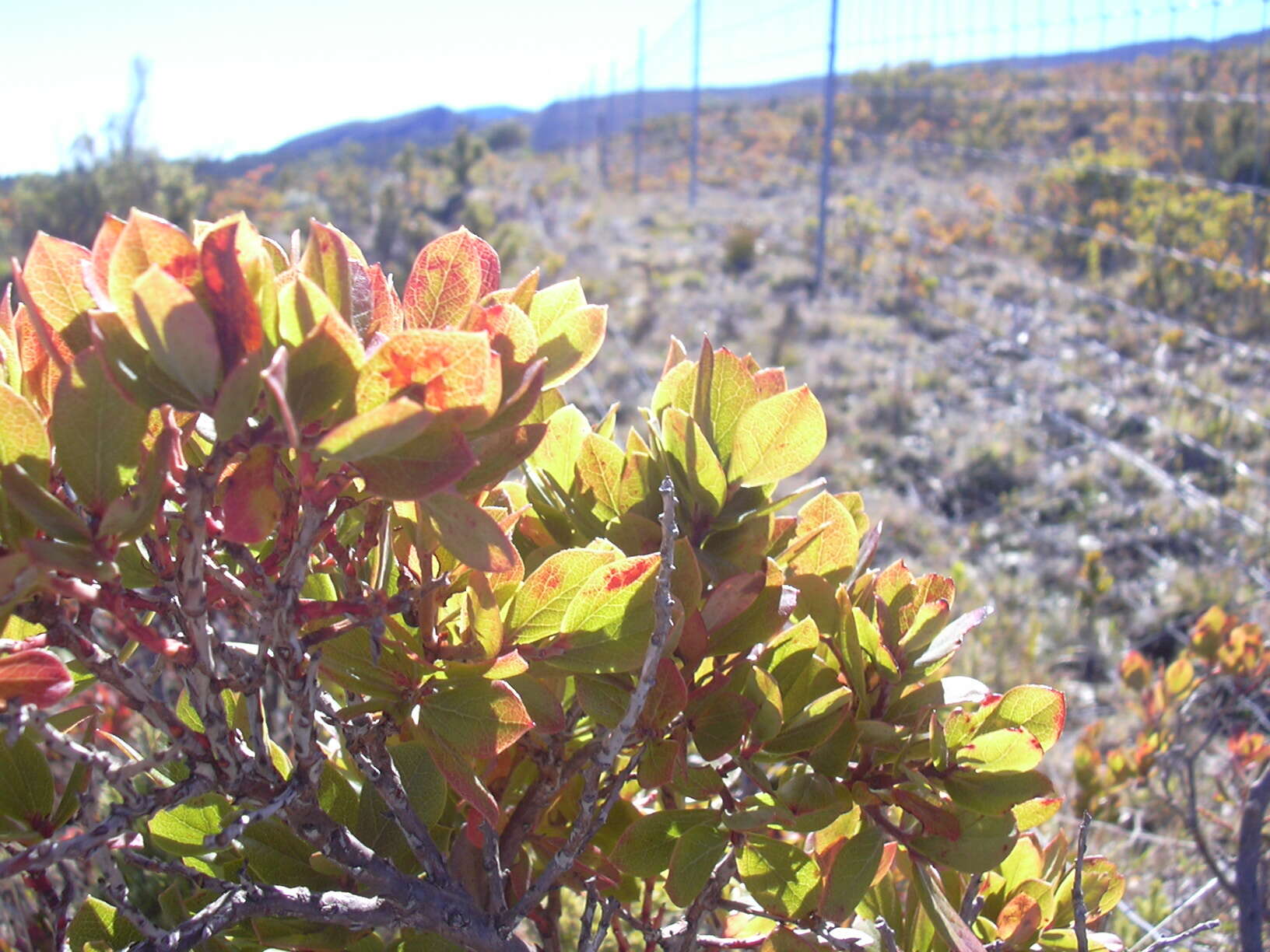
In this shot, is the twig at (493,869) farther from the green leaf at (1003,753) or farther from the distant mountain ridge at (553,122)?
the distant mountain ridge at (553,122)

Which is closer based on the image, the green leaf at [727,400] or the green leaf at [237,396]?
the green leaf at [237,396]

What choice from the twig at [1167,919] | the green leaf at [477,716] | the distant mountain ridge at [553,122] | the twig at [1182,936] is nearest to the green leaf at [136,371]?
the green leaf at [477,716]

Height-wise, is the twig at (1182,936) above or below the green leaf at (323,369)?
below

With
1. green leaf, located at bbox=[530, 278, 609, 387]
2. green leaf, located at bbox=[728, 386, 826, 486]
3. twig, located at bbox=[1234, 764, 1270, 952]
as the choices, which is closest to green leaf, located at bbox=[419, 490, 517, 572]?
green leaf, located at bbox=[530, 278, 609, 387]

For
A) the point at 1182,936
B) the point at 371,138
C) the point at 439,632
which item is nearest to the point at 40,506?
the point at 439,632

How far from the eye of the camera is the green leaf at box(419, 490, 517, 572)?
469 millimetres

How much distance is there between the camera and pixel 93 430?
46cm

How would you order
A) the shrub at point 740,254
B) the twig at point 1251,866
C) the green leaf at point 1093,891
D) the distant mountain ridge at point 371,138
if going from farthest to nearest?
the distant mountain ridge at point 371,138 < the shrub at point 740,254 < the twig at point 1251,866 < the green leaf at point 1093,891

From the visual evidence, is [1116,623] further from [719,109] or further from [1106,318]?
[719,109]

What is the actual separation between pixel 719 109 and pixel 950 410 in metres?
25.4

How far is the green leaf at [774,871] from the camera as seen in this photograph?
64 cm

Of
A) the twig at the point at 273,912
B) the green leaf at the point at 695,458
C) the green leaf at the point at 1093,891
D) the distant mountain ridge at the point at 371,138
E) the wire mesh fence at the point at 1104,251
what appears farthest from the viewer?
the distant mountain ridge at the point at 371,138

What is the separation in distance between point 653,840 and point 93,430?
1.42ft

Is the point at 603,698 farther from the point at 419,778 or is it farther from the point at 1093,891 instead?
the point at 1093,891
